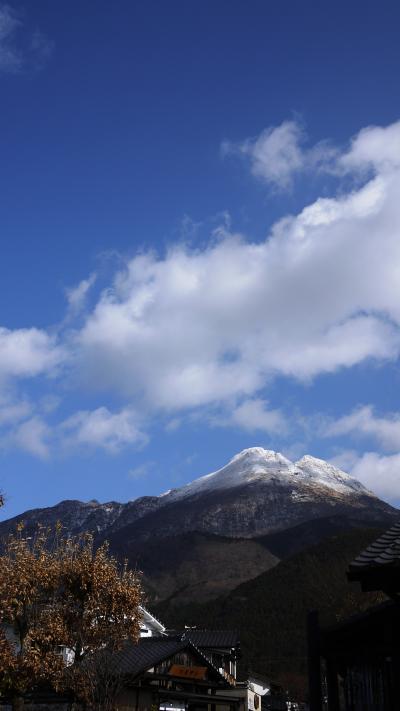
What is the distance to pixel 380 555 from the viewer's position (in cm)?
744

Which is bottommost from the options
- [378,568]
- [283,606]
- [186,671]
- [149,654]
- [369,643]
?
[369,643]

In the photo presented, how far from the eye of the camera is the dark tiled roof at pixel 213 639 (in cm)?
6138

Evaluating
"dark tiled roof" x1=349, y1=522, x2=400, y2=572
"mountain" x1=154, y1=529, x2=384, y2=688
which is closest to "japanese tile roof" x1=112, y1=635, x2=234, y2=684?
"dark tiled roof" x1=349, y1=522, x2=400, y2=572

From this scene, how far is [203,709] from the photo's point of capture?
144 ft

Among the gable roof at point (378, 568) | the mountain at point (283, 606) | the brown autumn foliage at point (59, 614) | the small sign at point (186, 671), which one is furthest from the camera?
the mountain at point (283, 606)

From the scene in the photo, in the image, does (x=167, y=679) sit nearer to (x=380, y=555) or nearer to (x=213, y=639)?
(x=213, y=639)

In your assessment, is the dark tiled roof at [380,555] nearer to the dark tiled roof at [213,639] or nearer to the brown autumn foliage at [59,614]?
the brown autumn foliage at [59,614]

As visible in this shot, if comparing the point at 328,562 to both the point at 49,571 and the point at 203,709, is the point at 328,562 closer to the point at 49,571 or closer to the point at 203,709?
the point at 203,709

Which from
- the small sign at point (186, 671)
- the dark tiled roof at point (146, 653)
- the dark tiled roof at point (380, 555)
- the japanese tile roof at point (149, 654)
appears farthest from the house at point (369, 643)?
the small sign at point (186, 671)

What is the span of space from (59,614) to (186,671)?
16.2m

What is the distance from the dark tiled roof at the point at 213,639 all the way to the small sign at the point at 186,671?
1764cm

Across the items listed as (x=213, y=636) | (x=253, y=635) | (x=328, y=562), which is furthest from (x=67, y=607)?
(x=328, y=562)

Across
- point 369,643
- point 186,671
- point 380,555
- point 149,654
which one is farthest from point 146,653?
point 380,555

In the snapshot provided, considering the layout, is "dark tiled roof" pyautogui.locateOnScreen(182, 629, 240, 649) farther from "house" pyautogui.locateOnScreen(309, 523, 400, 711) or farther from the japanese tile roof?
"house" pyautogui.locateOnScreen(309, 523, 400, 711)
